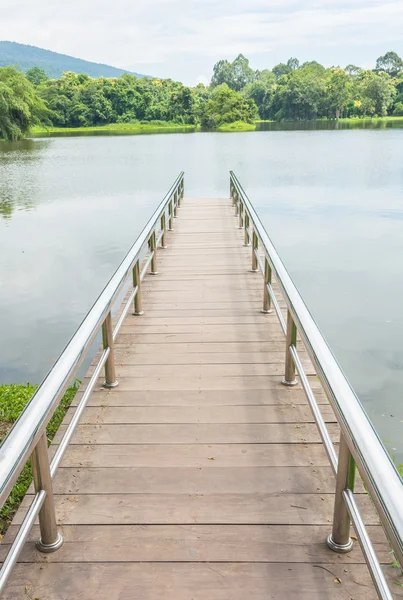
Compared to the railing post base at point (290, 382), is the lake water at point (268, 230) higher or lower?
lower

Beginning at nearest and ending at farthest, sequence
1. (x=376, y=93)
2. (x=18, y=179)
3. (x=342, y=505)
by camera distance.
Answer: (x=342, y=505) → (x=18, y=179) → (x=376, y=93)

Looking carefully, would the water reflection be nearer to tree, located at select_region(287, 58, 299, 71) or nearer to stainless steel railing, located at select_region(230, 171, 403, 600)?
stainless steel railing, located at select_region(230, 171, 403, 600)

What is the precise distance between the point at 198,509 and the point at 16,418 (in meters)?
1.59

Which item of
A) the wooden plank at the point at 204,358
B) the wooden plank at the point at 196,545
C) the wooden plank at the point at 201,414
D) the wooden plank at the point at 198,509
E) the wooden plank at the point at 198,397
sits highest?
the wooden plank at the point at 196,545

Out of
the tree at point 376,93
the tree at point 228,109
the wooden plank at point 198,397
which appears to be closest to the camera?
the wooden plank at point 198,397

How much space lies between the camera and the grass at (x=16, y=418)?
345 centimetres

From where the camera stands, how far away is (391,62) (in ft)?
465

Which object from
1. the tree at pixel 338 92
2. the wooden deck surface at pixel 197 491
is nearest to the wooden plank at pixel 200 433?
the wooden deck surface at pixel 197 491

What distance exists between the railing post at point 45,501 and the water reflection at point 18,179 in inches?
614

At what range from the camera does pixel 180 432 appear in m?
2.98

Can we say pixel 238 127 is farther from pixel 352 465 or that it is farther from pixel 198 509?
pixel 352 465

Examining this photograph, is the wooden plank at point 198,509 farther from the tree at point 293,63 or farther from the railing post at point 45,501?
the tree at point 293,63

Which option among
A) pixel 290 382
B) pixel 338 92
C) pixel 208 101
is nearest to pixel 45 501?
pixel 290 382

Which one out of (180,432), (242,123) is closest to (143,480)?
(180,432)
